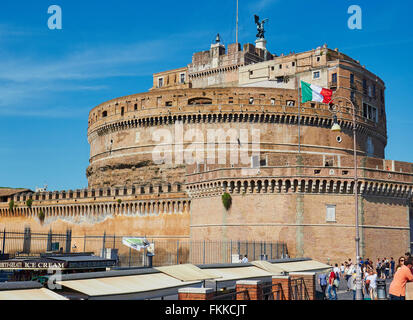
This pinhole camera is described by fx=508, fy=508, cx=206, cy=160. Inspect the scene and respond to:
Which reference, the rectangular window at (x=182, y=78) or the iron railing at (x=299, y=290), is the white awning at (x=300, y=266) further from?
the rectangular window at (x=182, y=78)

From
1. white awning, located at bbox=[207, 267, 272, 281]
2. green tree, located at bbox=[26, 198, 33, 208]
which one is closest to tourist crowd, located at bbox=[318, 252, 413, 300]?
white awning, located at bbox=[207, 267, 272, 281]

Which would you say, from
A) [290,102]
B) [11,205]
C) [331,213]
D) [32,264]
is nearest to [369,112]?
[290,102]

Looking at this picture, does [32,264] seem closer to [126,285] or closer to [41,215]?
[126,285]

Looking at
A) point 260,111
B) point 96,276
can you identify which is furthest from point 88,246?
point 96,276

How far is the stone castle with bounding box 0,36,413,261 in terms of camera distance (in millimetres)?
30047

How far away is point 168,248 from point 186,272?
2608 centimetres

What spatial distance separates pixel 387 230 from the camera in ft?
102

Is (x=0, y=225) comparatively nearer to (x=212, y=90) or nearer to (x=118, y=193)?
(x=118, y=193)

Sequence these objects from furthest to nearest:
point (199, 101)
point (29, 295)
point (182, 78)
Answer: point (182, 78) → point (199, 101) → point (29, 295)

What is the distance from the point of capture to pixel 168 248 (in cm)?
3878

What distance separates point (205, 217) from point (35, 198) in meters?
26.3

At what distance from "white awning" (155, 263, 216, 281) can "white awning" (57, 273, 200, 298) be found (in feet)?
0.69

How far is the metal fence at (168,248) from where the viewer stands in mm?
29781

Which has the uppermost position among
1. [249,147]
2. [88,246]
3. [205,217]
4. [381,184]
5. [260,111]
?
[260,111]
